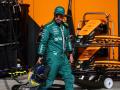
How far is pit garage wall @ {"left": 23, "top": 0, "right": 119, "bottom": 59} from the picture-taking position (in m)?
14.9

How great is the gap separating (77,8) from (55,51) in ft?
17.5

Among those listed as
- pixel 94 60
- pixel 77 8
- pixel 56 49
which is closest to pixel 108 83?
pixel 94 60

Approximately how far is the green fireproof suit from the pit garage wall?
5114mm

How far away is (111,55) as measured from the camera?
48.5ft

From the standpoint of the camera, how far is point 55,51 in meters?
9.78

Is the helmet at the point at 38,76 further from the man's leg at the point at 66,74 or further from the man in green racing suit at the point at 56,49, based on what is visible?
the man's leg at the point at 66,74

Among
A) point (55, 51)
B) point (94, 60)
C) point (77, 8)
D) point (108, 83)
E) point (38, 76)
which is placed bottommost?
point (108, 83)

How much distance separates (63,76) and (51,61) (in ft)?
1.25

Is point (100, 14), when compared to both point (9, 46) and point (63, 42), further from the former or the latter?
point (63, 42)

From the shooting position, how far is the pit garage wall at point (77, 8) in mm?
14938

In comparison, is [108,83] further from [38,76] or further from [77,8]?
[77,8]

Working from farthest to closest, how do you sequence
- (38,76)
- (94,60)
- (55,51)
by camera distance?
(94,60), (38,76), (55,51)

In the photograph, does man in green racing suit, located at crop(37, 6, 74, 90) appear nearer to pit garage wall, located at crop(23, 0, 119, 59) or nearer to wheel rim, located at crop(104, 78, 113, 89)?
wheel rim, located at crop(104, 78, 113, 89)

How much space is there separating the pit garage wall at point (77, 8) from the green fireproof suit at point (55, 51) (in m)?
5.11
